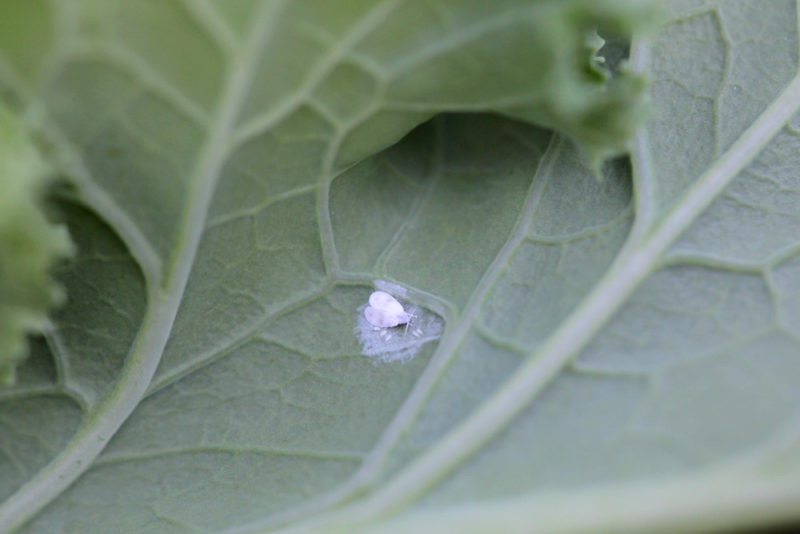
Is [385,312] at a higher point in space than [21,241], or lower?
higher

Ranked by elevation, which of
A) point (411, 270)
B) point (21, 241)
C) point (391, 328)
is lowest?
point (21, 241)

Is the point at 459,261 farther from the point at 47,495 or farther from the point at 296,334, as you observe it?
the point at 47,495

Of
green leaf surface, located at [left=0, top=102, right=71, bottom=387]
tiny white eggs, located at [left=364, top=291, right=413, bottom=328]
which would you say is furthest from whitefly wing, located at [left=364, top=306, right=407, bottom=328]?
green leaf surface, located at [left=0, top=102, right=71, bottom=387]

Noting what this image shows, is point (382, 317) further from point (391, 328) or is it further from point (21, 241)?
point (21, 241)

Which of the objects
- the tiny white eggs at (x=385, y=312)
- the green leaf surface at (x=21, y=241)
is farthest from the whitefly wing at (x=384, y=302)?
the green leaf surface at (x=21, y=241)

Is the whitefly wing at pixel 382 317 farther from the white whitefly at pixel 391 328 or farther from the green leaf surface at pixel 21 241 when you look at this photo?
the green leaf surface at pixel 21 241

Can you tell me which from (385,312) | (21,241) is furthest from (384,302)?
(21,241)

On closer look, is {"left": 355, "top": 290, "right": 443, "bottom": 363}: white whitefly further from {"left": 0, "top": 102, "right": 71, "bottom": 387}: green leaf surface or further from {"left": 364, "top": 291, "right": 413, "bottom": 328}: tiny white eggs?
{"left": 0, "top": 102, "right": 71, "bottom": 387}: green leaf surface
